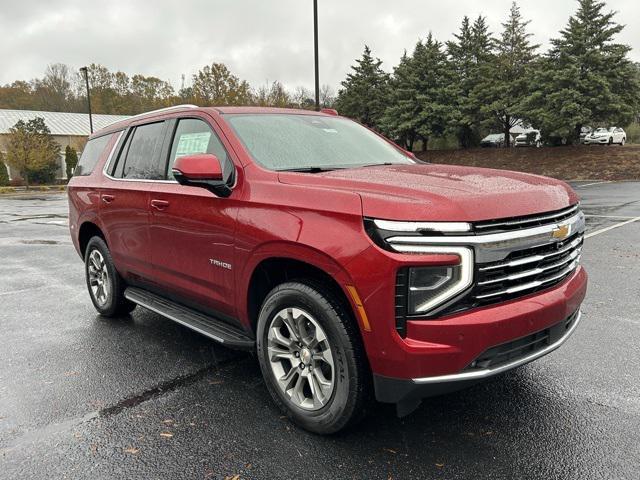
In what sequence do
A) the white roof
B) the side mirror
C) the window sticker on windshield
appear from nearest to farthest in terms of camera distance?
the side mirror < the window sticker on windshield < the white roof

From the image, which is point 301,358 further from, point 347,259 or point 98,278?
point 98,278

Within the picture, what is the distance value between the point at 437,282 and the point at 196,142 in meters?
2.26

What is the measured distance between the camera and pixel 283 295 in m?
2.93

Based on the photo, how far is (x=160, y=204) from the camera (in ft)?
13.0

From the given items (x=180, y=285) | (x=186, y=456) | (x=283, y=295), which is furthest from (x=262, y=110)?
(x=186, y=456)

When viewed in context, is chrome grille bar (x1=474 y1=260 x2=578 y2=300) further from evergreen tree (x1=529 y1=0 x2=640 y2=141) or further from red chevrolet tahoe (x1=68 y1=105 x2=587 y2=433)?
evergreen tree (x1=529 y1=0 x2=640 y2=141)

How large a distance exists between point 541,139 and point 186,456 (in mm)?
34720

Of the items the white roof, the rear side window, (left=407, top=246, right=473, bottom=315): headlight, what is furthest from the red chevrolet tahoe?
the white roof

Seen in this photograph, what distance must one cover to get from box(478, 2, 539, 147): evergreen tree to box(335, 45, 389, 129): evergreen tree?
8.24 meters

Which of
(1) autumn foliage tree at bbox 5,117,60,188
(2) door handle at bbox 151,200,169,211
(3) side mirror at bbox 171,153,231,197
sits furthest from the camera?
(1) autumn foliage tree at bbox 5,117,60,188

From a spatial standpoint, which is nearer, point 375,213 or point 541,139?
point 375,213

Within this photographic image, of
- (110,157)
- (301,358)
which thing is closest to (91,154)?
(110,157)

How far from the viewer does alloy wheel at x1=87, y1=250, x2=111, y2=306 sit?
5.11 metres

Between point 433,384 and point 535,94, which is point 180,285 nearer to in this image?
point 433,384
